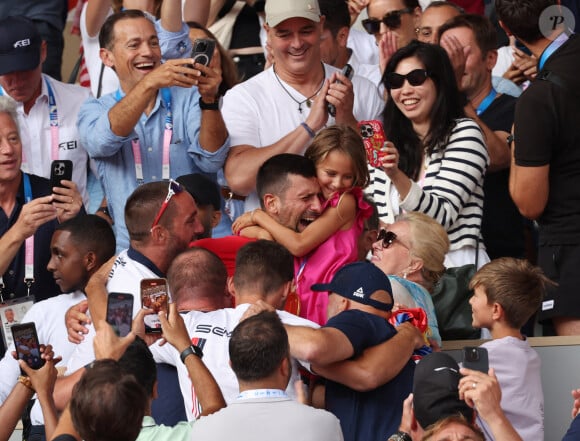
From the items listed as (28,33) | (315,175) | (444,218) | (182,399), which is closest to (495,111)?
(444,218)

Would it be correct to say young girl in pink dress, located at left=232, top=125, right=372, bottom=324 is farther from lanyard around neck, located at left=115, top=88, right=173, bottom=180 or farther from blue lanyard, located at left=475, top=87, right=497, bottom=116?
blue lanyard, located at left=475, top=87, right=497, bottom=116

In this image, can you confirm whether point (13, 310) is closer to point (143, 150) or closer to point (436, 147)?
point (143, 150)

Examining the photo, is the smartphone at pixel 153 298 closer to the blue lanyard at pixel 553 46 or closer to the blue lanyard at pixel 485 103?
the blue lanyard at pixel 553 46

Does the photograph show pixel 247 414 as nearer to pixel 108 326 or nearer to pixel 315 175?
pixel 108 326

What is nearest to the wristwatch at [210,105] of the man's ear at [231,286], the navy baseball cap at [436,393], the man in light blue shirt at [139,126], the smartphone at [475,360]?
the man in light blue shirt at [139,126]

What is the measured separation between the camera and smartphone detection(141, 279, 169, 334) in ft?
16.9

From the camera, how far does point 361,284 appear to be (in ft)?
18.0

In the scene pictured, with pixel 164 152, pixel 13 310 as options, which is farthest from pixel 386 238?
pixel 13 310

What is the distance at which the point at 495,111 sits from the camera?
8148 millimetres

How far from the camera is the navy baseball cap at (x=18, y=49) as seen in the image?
7992 mm

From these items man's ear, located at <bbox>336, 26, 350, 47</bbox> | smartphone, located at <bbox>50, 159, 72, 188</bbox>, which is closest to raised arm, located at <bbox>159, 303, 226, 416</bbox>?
smartphone, located at <bbox>50, 159, 72, 188</bbox>

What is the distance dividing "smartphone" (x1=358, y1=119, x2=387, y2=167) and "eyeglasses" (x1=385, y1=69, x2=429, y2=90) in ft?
1.91

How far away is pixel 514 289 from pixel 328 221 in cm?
95

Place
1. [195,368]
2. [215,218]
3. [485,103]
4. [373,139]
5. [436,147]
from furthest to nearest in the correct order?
[485,103] < [436,147] < [215,218] < [373,139] < [195,368]
